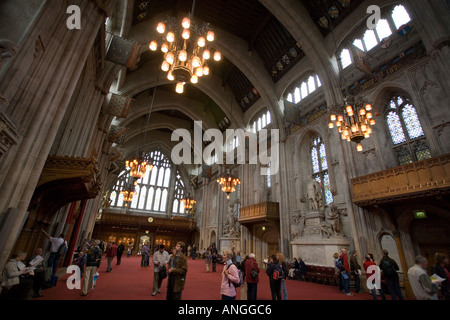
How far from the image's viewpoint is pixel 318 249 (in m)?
10.4

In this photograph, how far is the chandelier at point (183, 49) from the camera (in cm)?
539

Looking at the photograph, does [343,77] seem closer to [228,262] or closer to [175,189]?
[228,262]

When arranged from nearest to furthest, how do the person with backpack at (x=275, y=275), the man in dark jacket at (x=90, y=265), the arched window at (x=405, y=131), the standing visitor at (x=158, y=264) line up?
the person with backpack at (x=275, y=275) < the man in dark jacket at (x=90, y=265) < the standing visitor at (x=158, y=264) < the arched window at (x=405, y=131)

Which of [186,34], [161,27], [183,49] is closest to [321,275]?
[183,49]

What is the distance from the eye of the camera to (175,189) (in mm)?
29297

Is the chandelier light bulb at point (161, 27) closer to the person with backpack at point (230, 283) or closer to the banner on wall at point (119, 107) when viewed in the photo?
the person with backpack at point (230, 283)

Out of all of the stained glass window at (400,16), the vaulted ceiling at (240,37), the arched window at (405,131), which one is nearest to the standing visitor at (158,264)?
the arched window at (405,131)

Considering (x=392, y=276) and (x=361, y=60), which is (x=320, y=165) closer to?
(x=361, y=60)

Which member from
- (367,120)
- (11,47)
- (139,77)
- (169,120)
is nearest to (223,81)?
(139,77)

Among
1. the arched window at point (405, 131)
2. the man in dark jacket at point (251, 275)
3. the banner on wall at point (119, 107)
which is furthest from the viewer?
the banner on wall at point (119, 107)

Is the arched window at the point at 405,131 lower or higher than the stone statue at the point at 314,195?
higher

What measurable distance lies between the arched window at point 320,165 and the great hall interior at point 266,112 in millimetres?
94

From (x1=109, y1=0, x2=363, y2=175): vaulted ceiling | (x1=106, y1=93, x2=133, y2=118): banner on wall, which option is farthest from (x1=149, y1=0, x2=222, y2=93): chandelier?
(x1=109, y1=0, x2=363, y2=175): vaulted ceiling

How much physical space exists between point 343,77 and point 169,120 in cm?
1985
